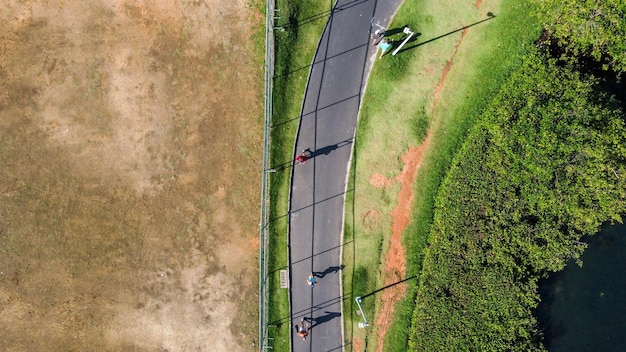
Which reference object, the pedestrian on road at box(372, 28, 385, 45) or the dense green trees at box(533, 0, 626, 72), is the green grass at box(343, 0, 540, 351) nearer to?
the pedestrian on road at box(372, 28, 385, 45)

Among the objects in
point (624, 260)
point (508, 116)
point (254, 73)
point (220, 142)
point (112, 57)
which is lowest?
point (624, 260)

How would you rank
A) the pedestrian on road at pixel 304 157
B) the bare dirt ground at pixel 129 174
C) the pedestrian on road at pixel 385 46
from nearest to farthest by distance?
the pedestrian on road at pixel 385 46 → the pedestrian on road at pixel 304 157 → the bare dirt ground at pixel 129 174

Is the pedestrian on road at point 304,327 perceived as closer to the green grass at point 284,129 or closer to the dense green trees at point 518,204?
the green grass at point 284,129

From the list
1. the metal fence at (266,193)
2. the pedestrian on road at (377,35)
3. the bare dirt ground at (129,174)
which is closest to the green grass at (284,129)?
the metal fence at (266,193)

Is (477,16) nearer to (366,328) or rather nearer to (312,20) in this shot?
(312,20)

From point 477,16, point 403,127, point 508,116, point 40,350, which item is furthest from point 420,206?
point 40,350

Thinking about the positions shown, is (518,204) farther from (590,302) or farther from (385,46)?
(385,46)
